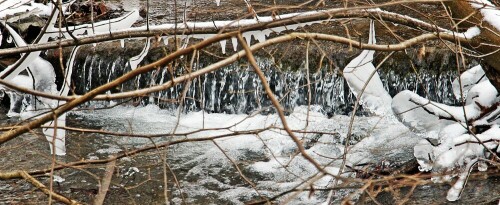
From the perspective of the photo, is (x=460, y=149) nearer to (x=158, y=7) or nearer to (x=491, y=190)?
(x=491, y=190)

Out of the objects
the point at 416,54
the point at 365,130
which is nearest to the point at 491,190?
the point at 365,130

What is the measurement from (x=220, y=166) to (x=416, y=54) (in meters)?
2.38

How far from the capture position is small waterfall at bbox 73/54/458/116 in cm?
777

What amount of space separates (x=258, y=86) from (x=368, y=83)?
2.53 m

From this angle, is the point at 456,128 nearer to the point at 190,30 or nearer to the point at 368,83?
the point at 368,83

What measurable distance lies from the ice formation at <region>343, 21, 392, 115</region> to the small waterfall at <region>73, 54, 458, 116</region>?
1.05 metres

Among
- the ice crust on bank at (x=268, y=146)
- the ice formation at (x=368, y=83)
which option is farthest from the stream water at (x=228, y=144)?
the ice formation at (x=368, y=83)

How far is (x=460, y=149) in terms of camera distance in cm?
575

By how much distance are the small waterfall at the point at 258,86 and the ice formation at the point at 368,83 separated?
1.05 meters

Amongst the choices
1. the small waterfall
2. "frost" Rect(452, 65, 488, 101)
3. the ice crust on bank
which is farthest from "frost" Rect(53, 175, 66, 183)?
"frost" Rect(452, 65, 488, 101)

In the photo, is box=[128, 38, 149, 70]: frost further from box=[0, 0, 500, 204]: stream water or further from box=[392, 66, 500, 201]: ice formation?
box=[392, 66, 500, 201]: ice formation

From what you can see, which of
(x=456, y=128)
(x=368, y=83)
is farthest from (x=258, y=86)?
(x=456, y=128)

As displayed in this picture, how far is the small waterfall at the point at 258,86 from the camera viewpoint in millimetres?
7773

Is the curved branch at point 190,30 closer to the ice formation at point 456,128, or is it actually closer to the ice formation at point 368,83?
the ice formation at point 368,83
